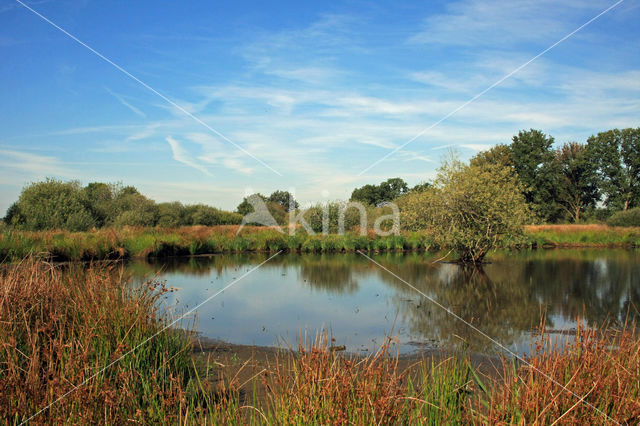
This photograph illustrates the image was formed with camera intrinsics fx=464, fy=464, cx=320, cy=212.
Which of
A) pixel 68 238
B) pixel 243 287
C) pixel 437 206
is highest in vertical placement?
pixel 437 206

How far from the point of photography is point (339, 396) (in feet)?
9.97

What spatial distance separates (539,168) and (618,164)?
29.7 ft

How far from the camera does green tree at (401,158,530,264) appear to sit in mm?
17469

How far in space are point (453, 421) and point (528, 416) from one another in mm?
497

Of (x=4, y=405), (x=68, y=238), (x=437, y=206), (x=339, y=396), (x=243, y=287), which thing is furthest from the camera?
(x=68, y=238)

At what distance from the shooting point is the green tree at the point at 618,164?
176ft

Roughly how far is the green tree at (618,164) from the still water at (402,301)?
4067 centimetres

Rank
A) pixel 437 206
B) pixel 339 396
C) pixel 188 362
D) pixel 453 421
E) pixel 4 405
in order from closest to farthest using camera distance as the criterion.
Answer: pixel 339 396, pixel 453 421, pixel 4 405, pixel 188 362, pixel 437 206

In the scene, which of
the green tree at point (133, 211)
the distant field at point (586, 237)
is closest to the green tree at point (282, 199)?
the green tree at point (133, 211)

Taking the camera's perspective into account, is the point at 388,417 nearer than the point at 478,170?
Yes

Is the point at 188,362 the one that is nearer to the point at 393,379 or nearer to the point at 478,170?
the point at 393,379

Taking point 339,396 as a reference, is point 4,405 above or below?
below

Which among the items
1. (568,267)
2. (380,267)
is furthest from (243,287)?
(568,267)

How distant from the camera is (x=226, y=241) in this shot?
27.3 metres
